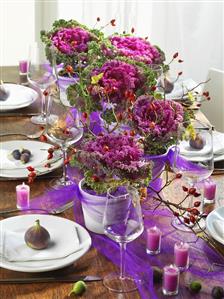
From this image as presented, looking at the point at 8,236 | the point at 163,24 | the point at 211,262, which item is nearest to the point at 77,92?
the point at 8,236

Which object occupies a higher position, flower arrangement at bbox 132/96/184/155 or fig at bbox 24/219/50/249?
flower arrangement at bbox 132/96/184/155

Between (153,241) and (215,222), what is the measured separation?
0.17 meters

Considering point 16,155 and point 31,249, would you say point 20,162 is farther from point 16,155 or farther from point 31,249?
point 31,249

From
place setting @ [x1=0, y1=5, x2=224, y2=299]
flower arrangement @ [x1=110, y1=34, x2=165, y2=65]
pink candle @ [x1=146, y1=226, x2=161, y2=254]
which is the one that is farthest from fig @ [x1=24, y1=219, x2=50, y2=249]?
flower arrangement @ [x1=110, y1=34, x2=165, y2=65]

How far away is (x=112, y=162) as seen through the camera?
149 centimetres

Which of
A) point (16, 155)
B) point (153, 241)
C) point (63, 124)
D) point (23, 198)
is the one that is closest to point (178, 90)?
point (16, 155)

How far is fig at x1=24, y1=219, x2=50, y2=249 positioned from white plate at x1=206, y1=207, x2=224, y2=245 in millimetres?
375

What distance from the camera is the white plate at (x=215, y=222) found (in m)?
1.60

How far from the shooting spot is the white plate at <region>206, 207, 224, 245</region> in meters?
1.60

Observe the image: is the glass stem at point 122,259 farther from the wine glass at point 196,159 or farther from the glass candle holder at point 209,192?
the glass candle holder at point 209,192

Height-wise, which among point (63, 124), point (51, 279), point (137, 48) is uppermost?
point (137, 48)

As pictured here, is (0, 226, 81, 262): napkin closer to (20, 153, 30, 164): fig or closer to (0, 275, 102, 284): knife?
(0, 275, 102, 284): knife

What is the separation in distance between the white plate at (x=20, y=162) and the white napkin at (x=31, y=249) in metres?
0.37

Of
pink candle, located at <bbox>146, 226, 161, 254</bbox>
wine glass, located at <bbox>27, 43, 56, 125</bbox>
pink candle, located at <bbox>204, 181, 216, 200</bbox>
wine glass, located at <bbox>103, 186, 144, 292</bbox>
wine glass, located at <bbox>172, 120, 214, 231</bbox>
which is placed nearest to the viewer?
wine glass, located at <bbox>103, 186, 144, 292</bbox>
